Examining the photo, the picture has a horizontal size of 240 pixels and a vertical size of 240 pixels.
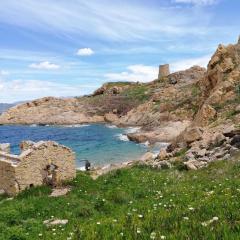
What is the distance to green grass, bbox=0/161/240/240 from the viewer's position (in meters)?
8.73

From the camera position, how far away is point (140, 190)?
63.2 feet

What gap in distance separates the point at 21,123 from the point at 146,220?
407 ft

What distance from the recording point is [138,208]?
1349 cm

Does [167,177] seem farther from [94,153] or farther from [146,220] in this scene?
[94,153]

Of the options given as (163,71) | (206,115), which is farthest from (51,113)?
(206,115)

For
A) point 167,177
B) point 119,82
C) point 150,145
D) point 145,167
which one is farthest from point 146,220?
point 119,82

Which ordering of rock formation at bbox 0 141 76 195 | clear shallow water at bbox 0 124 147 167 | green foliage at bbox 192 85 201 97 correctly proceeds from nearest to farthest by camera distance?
1. rock formation at bbox 0 141 76 195
2. clear shallow water at bbox 0 124 147 167
3. green foliage at bbox 192 85 201 97

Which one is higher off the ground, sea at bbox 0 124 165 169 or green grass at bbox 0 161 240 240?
green grass at bbox 0 161 240 240

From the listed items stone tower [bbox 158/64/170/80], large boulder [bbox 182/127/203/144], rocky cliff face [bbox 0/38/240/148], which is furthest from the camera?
stone tower [bbox 158/64/170/80]

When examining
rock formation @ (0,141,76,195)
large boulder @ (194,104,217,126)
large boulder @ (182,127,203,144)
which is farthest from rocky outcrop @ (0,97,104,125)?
rock formation @ (0,141,76,195)

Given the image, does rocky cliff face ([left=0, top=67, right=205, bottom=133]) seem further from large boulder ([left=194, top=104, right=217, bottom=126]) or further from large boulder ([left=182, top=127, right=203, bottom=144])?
large boulder ([left=182, top=127, right=203, bottom=144])

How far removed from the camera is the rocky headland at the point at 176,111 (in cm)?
3351

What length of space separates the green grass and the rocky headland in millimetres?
5666

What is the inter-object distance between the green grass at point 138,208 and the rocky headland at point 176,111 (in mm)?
5666
